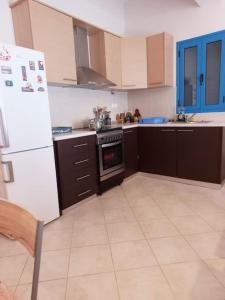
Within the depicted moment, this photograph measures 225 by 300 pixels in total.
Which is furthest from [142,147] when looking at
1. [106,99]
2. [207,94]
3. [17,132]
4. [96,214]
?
[17,132]

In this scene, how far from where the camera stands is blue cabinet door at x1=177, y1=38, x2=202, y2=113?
128 inches

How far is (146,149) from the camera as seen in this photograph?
3396 millimetres

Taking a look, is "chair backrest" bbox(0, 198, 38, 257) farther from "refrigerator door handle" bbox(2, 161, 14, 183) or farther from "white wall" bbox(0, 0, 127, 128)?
"white wall" bbox(0, 0, 127, 128)

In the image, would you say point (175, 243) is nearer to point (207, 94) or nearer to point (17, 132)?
point (17, 132)

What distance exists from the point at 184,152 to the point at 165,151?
287 mm

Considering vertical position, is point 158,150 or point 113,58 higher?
point 113,58

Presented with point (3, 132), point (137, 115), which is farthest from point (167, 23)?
point (3, 132)

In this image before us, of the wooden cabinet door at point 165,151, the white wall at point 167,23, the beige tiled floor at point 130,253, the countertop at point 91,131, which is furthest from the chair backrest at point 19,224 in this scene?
the white wall at point 167,23

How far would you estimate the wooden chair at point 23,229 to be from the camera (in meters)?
0.64

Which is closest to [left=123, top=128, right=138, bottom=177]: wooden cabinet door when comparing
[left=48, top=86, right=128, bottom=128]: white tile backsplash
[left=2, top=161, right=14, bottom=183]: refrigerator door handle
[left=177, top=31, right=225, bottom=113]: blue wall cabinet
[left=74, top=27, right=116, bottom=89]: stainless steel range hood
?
[left=48, top=86, right=128, bottom=128]: white tile backsplash

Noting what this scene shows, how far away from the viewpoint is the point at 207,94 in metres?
3.25

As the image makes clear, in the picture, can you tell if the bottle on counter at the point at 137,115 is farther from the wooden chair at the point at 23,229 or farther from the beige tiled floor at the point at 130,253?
the wooden chair at the point at 23,229

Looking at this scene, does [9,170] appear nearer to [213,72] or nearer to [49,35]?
[49,35]

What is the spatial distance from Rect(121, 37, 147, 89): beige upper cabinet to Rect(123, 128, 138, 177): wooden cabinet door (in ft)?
2.58
